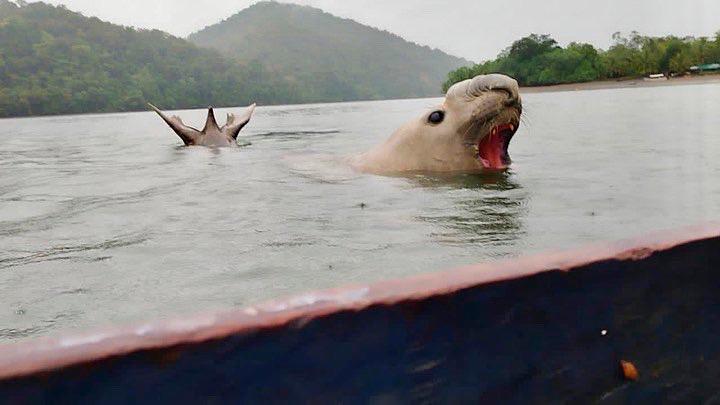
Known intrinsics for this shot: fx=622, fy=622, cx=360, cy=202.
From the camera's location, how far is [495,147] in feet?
19.9

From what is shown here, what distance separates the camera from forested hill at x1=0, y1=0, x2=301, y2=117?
6844 cm

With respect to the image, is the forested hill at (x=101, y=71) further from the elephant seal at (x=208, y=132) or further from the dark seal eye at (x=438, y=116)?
the dark seal eye at (x=438, y=116)

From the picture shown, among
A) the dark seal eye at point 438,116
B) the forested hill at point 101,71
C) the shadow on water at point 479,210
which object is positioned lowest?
the shadow on water at point 479,210

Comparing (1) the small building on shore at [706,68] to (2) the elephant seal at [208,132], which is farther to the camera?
(1) the small building on shore at [706,68]

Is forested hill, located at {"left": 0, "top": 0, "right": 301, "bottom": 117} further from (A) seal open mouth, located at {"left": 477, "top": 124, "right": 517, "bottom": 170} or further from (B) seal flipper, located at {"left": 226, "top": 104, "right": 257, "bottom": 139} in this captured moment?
(A) seal open mouth, located at {"left": 477, "top": 124, "right": 517, "bottom": 170}

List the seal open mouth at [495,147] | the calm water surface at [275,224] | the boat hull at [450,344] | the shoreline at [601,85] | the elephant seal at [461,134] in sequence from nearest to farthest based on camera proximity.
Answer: the boat hull at [450,344] → the calm water surface at [275,224] → the elephant seal at [461,134] → the seal open mouth at [495,147] → the shoreline at [601,85]

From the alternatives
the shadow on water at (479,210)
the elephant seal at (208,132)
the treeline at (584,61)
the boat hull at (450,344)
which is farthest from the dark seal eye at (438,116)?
the treeline at (584,61)

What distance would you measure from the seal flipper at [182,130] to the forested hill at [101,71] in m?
63.4

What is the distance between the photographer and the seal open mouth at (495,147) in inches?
225

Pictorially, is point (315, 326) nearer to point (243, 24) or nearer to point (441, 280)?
point (441, 280)

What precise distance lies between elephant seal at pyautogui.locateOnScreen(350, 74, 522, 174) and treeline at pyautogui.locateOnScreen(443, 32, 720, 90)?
62.7 metres

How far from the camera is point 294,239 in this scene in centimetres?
362

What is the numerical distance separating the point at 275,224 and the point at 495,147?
2.80 metres

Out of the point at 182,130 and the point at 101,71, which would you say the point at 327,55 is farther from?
the point at 182,130
